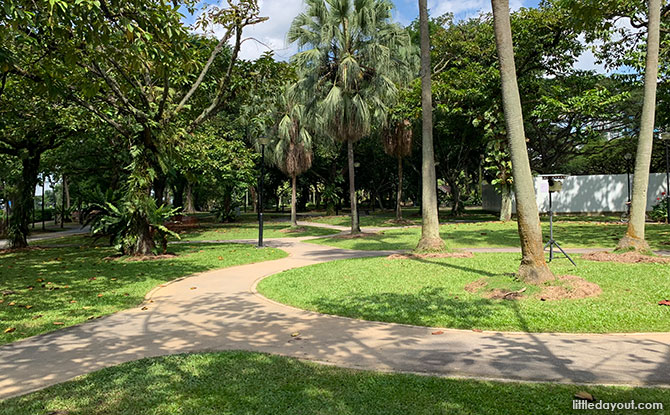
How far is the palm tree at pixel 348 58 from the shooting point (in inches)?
763

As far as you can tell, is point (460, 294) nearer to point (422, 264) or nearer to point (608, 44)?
point (422, 264)

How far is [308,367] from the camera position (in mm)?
4340

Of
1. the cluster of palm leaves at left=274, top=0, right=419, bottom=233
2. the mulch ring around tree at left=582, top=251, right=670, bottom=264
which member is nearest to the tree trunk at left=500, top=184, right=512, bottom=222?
the cluster of palm leaves at left=274, top=0, right=419, bottom=233

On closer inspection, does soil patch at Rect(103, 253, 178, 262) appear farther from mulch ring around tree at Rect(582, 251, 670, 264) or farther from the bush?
the bush

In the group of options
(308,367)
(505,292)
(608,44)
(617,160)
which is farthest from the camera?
(617,160)

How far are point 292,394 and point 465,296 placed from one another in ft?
14.9

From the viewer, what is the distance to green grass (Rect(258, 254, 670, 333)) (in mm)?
5738

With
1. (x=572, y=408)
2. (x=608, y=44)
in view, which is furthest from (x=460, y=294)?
(x=608, y=44)

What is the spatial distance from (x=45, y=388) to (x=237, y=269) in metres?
7.92

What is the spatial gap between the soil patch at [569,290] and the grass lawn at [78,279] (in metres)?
7.12

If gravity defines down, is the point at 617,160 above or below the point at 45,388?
above

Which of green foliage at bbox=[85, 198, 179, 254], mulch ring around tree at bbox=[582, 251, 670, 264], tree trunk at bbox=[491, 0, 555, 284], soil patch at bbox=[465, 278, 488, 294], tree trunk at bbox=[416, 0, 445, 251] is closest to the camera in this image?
tree trunk at bbox=[491, 0, 555, 284]

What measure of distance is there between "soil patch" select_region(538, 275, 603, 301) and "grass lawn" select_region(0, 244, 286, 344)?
7.12 metres

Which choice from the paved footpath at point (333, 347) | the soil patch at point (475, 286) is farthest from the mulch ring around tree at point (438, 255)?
the paved footpath at point (333, 347)
